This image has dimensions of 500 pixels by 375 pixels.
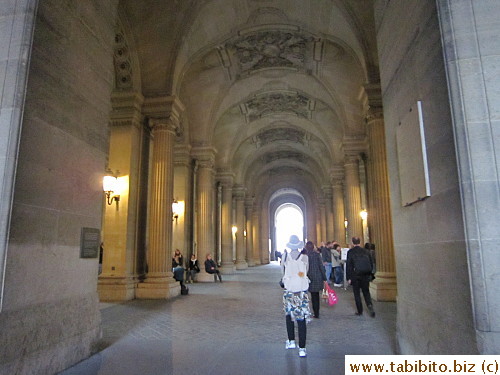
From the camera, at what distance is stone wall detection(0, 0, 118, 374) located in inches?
147

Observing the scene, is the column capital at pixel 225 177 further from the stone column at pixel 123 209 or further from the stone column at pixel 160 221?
the stone column at pixel 123 209

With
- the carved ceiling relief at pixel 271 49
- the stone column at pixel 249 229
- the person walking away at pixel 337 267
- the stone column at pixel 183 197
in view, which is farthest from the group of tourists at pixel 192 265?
the stone column at pixel 249 229

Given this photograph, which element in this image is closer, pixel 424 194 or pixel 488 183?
pixel 488 183

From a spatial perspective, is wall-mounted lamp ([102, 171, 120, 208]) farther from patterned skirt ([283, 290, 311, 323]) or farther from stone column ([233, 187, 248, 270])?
stone column ([233, 187, 248, 270])

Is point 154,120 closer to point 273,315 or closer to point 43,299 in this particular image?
point 273,315

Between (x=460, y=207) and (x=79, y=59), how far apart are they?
5.02 meters

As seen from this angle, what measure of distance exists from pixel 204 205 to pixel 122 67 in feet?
27.0

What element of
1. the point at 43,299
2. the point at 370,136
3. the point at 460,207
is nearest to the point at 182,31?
the point at 370,136

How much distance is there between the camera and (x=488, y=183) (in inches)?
113

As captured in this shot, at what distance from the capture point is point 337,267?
14.4 m

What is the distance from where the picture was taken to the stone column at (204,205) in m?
17.2

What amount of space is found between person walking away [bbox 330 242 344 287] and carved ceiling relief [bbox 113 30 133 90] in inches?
377

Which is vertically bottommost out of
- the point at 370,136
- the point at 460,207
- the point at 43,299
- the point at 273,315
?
the point at 273,315

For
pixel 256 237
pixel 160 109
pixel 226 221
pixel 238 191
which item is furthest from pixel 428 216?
pixel 256 237
